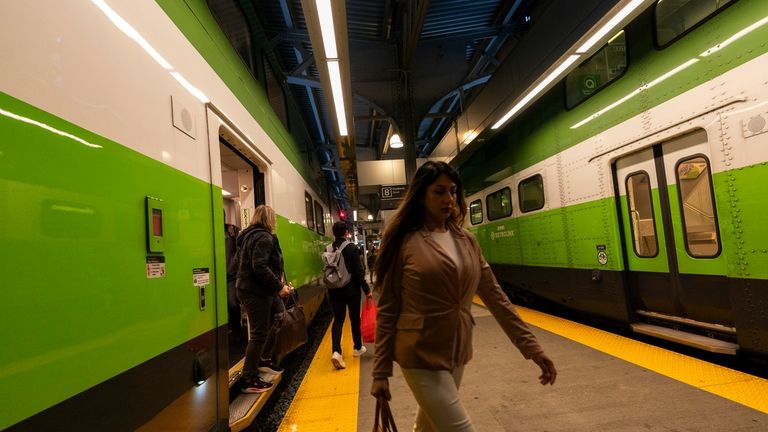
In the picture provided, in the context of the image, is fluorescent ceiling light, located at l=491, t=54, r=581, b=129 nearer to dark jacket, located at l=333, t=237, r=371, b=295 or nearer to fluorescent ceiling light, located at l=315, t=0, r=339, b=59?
fluorescent ceiling light, located at l=315, t=0, r=339, b=59

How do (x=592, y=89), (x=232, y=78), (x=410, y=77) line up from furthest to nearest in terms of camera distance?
(x=410, y=77), (x=592, y=89), (x=232, y=78)

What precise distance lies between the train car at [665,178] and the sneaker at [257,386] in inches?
151

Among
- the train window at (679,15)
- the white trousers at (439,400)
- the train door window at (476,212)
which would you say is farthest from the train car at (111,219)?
the train door window at (476,212)

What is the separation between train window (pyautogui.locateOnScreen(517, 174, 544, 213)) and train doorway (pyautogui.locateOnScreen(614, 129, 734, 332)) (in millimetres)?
1631

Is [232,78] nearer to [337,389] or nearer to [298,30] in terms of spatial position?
[337,389]

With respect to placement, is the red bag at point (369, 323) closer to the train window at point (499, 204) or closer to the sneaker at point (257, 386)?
the sneaker at point (257, 386)

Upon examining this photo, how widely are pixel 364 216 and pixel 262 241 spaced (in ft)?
93.3

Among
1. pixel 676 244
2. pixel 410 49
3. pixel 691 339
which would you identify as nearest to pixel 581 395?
pixel 691 339

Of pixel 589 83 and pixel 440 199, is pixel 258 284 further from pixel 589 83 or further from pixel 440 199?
pixel 589 83

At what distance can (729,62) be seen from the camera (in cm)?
332

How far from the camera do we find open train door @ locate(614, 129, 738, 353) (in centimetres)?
373

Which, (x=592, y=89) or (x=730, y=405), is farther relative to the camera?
(x=592, y=89)

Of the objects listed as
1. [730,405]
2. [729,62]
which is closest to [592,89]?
[729,62]

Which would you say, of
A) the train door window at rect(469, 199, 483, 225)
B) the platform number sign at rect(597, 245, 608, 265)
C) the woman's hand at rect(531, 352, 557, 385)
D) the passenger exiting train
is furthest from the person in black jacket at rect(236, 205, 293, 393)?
the train door window at rect(469, 199, 483, 225)
